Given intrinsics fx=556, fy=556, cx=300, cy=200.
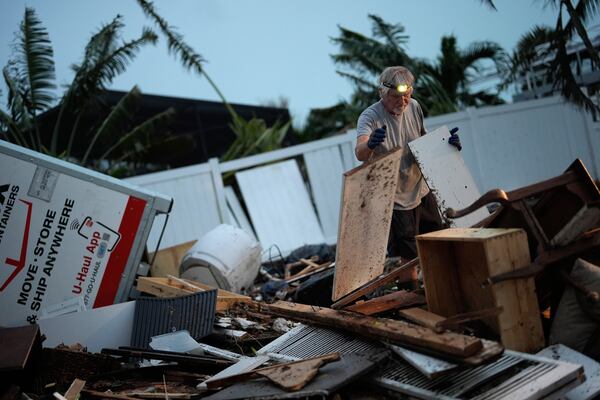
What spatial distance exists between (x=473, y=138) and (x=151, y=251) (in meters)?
5.99

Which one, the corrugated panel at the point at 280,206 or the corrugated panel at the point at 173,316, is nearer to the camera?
the corrugated panel at the point at 173,316

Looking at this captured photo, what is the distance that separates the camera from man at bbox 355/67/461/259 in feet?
14.1

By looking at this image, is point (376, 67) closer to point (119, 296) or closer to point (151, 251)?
point (151, 251)

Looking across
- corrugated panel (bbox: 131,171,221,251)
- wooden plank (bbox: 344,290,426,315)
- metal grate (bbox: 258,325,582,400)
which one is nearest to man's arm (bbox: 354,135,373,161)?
wooden plank (bbox: 344,290,426,315)

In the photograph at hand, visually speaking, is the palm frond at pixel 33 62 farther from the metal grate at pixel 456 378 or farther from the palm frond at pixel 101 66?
the metal grate at pixel 456 378

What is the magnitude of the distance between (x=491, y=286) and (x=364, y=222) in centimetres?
113

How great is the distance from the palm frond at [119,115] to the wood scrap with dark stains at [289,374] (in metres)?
9.27

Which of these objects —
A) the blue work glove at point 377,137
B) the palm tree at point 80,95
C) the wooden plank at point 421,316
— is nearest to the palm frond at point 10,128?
the palm tree at point 80,95

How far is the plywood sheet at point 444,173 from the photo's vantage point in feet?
14.7

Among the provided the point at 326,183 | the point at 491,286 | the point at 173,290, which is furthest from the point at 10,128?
the point at 491,286

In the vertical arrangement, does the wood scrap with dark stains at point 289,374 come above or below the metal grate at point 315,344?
above

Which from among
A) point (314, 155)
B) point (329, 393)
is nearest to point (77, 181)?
point (329, 393)

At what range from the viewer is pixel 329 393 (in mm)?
2598

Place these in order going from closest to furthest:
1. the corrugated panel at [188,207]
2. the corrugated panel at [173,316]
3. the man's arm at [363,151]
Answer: the man's arm at [363,151], the corrugated panel at [173,316], the corrugated panel at [188,207]
